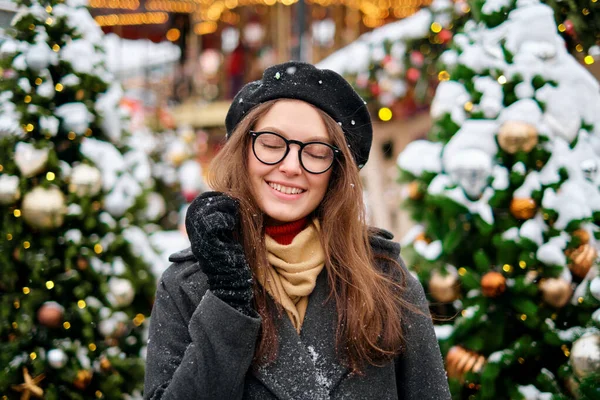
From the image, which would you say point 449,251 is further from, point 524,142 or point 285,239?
point 285,239

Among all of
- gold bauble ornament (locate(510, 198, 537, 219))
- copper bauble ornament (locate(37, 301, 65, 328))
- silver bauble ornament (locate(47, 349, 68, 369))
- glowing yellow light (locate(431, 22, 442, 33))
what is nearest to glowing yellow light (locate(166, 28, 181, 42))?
glowing yellow light (locate(431, 22, 442, 33))

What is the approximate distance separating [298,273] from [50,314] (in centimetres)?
157

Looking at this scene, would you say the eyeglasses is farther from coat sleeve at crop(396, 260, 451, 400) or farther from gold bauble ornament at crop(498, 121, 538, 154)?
gold bauble ornament at crop(498, 121, 538, 154)

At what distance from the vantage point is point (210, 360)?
1.56 metres

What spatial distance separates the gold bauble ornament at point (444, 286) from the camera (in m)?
2.70

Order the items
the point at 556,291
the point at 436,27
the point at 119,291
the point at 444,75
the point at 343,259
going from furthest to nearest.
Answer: the point at 436,27 → the point at 444,75 → the point at 119,291 → the point at 556,291 → the point at 343,259

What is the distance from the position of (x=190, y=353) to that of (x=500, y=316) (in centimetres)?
155

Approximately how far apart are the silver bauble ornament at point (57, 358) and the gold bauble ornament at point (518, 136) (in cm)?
217

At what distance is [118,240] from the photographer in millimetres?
3027

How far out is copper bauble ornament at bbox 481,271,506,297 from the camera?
2.57m

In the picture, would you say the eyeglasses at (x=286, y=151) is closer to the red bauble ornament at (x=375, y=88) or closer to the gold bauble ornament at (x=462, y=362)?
the gold bauble ornament at (x=462, y=362)

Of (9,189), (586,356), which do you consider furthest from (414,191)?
(9,189)

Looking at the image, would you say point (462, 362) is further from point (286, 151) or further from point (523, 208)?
point (286, 151)

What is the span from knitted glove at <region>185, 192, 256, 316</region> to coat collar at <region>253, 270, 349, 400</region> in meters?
0.17
